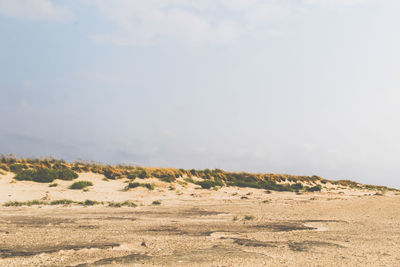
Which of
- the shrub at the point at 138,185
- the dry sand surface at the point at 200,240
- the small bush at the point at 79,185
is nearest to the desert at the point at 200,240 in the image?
the dry sand surface at the point at 200,240

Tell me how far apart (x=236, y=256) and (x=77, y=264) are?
2.80 m

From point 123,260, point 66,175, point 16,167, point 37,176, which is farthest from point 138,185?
point 123,260

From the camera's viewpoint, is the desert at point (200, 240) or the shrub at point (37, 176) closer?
the desert at point (200, 240)

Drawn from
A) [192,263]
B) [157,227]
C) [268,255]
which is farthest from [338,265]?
[157,227]

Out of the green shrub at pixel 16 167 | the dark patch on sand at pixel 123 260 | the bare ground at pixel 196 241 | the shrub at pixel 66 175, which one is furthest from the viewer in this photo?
the green shrub at pixel 16 167

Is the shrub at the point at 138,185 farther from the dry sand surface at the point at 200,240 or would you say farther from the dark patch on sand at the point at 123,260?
the dark patch on sand at the point at 123,260

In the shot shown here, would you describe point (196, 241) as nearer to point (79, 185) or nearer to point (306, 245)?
point (306, 245)

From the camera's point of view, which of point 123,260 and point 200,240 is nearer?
point 123,260

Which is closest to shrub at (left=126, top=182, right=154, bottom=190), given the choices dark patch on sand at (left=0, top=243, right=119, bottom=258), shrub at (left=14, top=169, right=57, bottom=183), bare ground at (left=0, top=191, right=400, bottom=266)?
shrub at (left=14, top=169, right=57, bottom=183)

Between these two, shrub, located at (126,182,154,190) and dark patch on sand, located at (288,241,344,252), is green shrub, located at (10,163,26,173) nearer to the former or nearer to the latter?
shrub, located at (126,182,154,190)

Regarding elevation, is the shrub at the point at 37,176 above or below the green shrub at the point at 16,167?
below

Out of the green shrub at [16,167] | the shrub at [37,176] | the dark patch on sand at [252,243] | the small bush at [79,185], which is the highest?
the green shrub at [16,167]

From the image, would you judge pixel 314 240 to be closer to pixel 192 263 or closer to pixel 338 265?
pixel 338 265

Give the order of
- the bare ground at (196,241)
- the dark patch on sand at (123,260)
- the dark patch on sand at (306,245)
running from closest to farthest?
the dark patch on sand at (123,260) < the bare ground at (196,241) < the dark patch on sand at (306,245)
